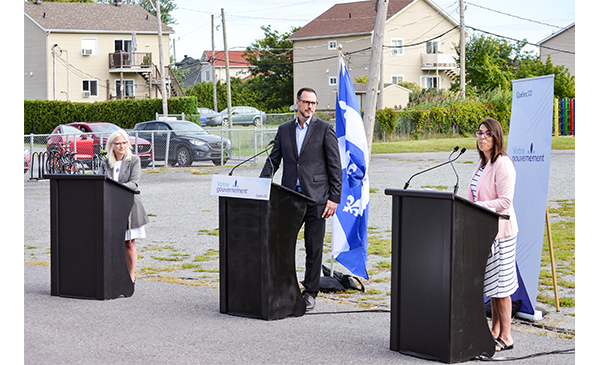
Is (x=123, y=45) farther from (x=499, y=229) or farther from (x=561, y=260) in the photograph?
(x=499, y=229)

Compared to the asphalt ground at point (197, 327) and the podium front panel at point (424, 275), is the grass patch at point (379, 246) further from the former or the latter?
the podium front panel at point (424, 275)

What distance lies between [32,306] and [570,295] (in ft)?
18.5

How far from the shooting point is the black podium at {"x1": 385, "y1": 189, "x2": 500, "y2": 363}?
4773 mm

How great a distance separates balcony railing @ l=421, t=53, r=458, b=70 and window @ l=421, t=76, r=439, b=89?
1121mm

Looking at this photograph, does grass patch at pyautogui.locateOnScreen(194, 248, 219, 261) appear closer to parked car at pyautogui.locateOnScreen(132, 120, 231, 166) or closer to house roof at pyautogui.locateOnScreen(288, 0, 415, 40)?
parked car at pyautogui.locateOnScreen(132, 120, 231, 166)

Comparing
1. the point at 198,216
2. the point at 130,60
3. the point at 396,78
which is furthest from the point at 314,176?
the point at 396,78

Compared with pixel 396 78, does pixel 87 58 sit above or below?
above

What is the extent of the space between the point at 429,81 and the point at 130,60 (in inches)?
999

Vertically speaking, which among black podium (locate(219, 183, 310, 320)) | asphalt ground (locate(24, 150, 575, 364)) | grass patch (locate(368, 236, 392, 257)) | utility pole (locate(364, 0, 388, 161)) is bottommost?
asphalt ground (locate(24, 150, 575, 364))

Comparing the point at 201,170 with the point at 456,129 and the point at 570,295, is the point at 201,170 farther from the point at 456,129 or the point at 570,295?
the point at 456,129

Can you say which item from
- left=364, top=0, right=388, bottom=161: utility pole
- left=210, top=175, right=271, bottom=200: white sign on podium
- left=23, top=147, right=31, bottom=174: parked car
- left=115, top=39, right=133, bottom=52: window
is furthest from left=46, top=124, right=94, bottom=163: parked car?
left=115, top=39, right=133, bottom=52: window

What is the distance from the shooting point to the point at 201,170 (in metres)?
23.3

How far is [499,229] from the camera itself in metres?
5.28

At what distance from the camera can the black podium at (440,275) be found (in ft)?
15.7
